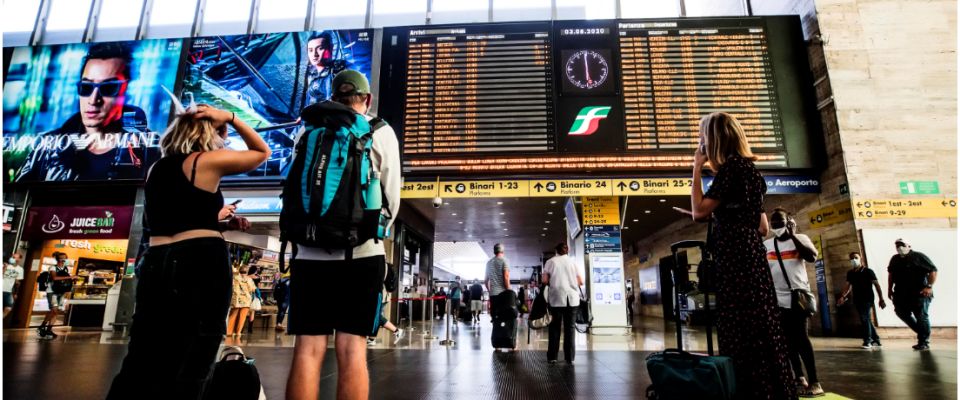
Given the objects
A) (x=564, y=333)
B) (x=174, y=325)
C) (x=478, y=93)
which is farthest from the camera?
(x=478, y=93)

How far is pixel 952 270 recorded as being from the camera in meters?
7.98

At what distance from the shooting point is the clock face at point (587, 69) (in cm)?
877

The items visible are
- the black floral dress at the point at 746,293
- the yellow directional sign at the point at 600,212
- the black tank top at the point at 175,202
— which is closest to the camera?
the black tank top at the point at 175,202

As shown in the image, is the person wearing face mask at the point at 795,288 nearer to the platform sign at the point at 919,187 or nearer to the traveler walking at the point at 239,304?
the platform sign at the point at 919,187

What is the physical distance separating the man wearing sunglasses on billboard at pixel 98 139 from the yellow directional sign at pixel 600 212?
933 cm

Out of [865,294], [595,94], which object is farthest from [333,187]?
[865,294]

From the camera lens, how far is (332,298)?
1.67 m

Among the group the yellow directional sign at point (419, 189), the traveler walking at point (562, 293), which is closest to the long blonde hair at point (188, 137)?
the traveler walking at point (562, 293)

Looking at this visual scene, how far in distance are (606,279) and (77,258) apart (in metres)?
14.9

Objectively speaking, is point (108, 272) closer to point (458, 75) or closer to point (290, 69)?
point (290, 69)

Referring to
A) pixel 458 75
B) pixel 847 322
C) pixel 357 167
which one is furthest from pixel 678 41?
pixel 357 167

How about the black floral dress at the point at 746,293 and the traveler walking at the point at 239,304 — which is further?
the traveler walking at the point at 239,304

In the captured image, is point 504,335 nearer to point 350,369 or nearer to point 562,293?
point 562,293

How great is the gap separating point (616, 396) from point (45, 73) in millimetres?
13955
